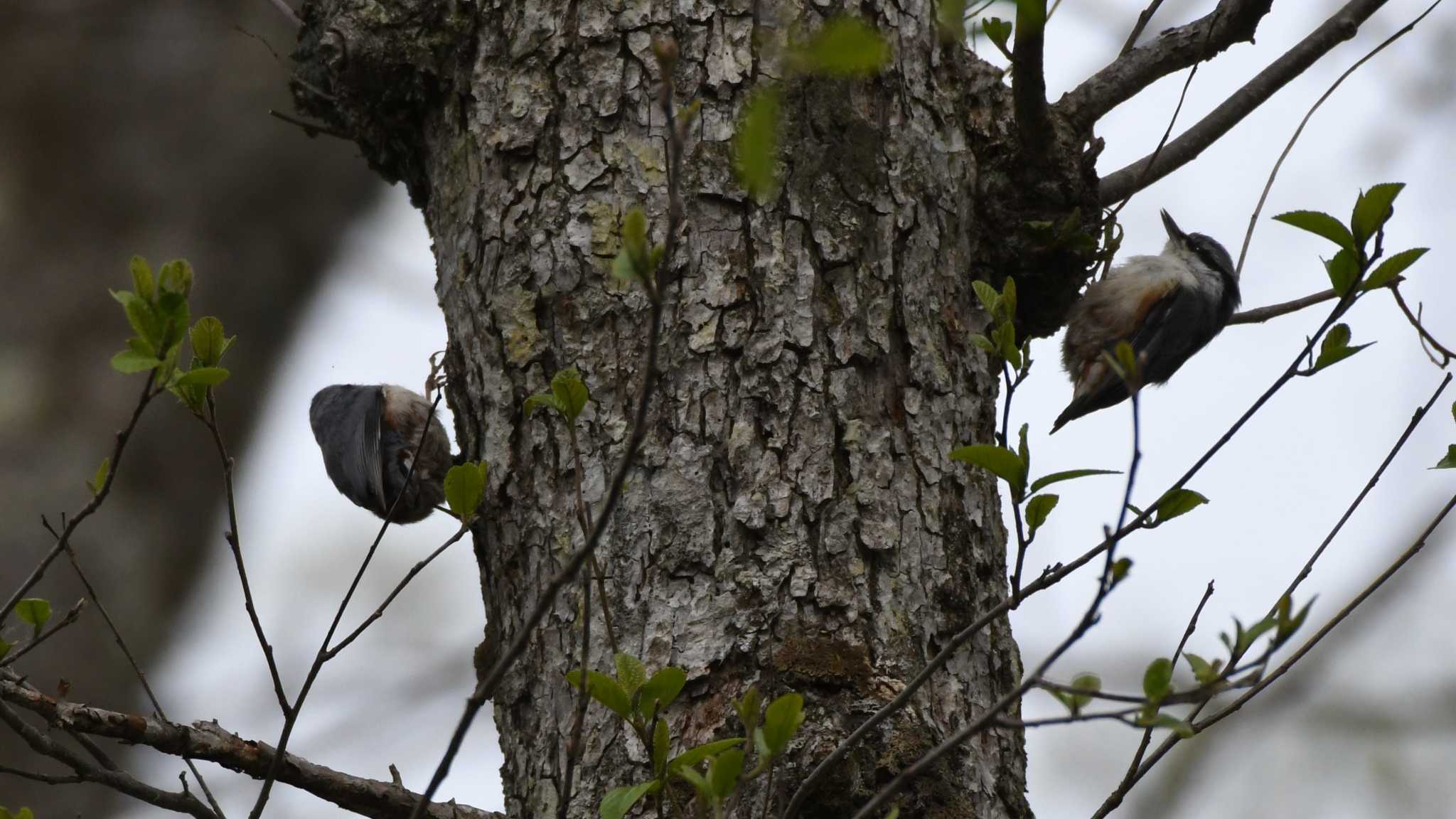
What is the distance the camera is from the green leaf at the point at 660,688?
1.38 metres

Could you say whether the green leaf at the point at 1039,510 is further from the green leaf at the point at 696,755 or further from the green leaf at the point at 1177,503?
the green leaf at the point at 696,755

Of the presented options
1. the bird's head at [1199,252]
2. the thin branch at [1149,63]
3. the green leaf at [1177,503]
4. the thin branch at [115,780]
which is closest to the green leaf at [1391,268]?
the green leaf at [1177,503]

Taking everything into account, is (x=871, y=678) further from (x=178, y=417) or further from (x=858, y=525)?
(x=178, y=417)

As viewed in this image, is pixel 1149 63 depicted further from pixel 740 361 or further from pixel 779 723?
pixel 779 723

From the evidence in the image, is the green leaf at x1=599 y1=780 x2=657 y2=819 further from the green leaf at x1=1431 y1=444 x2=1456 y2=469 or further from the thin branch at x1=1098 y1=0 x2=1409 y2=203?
the thin branch at x1=1098 y1=0 x2=1409 y2=203

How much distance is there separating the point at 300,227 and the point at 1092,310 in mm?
2696

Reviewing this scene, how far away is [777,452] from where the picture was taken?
188 centimetres

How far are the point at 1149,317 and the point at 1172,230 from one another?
0.58 m

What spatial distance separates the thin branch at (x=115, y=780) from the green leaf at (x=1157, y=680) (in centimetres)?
112

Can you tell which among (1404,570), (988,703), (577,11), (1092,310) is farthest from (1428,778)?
(577,11)

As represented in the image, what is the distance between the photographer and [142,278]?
4.67 ft

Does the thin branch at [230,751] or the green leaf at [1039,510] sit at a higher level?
the green leaf at [1039,510]

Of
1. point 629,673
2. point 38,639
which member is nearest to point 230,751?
point 38,639

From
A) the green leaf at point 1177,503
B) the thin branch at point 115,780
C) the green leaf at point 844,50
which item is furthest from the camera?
the thin branch at point 115,780
